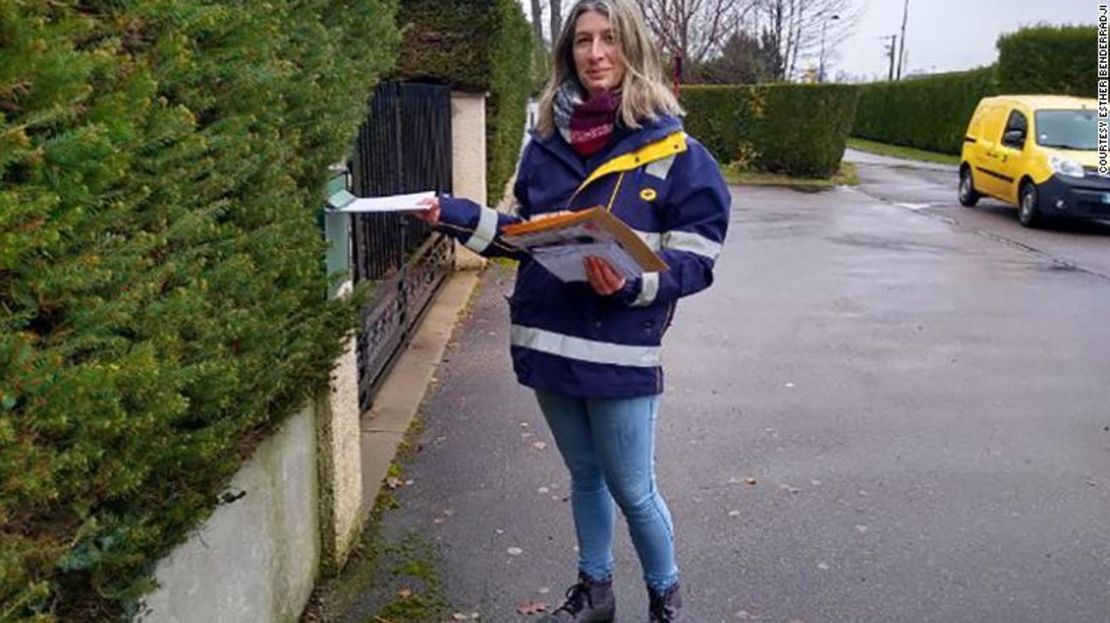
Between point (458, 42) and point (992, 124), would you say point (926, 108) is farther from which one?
point (458, 42)

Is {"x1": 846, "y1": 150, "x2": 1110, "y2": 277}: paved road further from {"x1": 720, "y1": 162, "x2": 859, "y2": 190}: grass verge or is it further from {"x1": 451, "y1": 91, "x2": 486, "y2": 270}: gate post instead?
{"x1": 451, "y1": 91, "x2": 486, "y2": 270}: gate post

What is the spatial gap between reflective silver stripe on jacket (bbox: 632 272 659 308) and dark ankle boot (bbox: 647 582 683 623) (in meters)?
0.99

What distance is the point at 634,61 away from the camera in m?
2.83

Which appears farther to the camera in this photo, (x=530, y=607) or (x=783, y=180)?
(x=783, y=180)

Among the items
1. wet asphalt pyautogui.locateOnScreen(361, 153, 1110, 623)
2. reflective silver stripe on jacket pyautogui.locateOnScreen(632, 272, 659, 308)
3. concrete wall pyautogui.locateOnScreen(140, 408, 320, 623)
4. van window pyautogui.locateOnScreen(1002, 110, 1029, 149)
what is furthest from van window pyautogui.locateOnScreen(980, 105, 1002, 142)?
concrete wall pyautogui.locateOnScreen(140, 408, 320, 623)

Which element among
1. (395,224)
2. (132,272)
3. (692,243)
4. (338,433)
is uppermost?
(132,272)

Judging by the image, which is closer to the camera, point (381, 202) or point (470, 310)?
point (381, 202)

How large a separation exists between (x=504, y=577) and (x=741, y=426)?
209 cm

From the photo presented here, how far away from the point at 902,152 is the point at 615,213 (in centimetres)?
3368

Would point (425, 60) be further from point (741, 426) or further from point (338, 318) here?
point (338, 318)

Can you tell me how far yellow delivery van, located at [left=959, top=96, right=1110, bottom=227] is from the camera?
13352mm

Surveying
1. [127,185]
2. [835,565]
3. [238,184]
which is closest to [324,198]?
[238,184]

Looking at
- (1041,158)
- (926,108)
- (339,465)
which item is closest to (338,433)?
(339,465)

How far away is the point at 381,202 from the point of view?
2715mm
